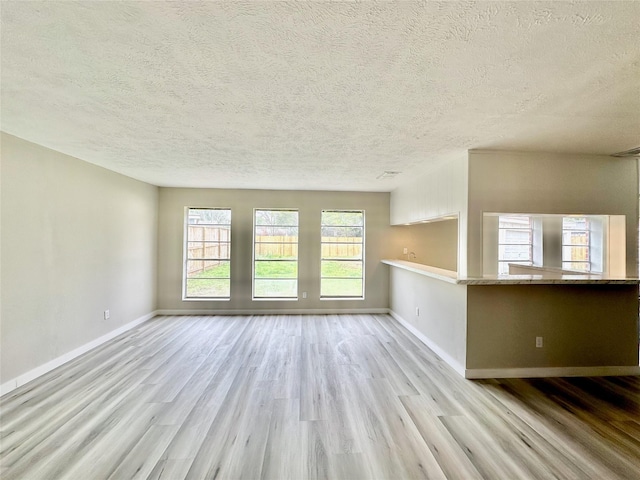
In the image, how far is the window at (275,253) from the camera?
5445mm

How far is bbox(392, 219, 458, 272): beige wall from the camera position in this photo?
5.21 m

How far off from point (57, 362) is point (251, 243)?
10.4 feet

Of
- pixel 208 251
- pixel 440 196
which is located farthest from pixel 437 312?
pixel 208 251

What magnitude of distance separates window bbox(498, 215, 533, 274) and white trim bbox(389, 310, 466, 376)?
2.32 meters

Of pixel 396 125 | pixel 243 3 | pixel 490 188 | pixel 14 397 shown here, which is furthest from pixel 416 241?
pixel 14 397

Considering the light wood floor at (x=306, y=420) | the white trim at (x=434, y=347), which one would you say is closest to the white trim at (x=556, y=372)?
the light wood floor at (x=306, y=420)

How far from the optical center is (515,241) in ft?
17.4

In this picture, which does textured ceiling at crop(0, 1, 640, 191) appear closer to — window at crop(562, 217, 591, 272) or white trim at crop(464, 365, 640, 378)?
white trim at crop(464, 365, 640, 378)

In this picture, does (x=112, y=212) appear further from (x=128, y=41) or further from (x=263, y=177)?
(x=128, y=41)

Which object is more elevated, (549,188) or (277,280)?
(549,188)

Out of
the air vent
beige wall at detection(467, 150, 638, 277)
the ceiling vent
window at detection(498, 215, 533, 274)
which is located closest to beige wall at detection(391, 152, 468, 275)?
beige wall at detection(467, 150, 638, 277)

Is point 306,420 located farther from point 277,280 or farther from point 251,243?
point 251,243

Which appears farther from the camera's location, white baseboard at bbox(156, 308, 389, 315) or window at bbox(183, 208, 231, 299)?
window at bbox(183, 208, 231, 299)

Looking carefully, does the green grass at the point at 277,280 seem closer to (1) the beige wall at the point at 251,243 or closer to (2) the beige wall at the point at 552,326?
(1) the beige wall at the point at 251,243
